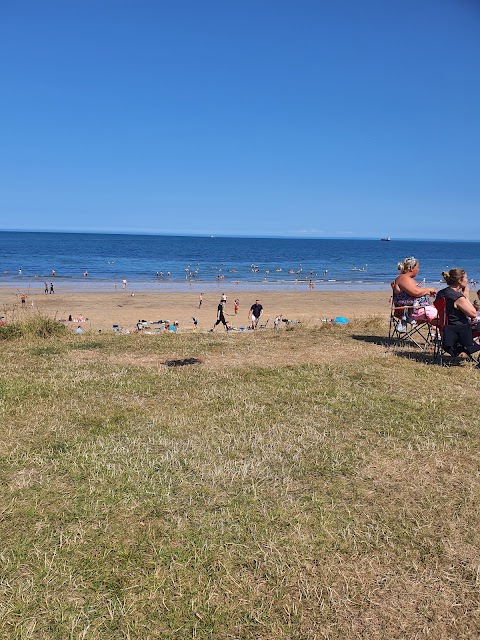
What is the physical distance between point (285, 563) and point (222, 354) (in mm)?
5344

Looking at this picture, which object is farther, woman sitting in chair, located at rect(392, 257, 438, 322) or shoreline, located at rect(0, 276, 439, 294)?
shoreline, located at rect(0, 276, 439, 294)

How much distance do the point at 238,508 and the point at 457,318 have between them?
5325mm

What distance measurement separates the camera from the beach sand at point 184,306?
83.7ft

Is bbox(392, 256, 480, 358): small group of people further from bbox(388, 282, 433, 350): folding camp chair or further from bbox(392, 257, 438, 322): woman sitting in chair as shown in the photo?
bbox(388, 282, 433, 350): folding camp chair

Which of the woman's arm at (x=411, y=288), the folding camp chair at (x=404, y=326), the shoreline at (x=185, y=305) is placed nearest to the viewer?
the woman's arm at (x=411, y=288)

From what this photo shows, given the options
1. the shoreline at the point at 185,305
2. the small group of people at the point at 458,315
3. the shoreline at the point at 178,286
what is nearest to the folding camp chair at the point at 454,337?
the small group of people at the point at 458,315

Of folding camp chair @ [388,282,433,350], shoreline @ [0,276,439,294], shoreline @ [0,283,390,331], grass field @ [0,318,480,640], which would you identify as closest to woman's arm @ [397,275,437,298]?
folding camp chair @ [388,282,433,350]

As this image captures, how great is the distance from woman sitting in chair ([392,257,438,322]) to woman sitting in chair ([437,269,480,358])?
0.79 m

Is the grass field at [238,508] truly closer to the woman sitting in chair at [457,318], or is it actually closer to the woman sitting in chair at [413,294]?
the woman sitting in chair at [457,318]

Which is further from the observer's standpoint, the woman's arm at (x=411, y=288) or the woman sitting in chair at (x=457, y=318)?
the woman's arm at (x=411, y=288)

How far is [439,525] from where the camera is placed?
315cm

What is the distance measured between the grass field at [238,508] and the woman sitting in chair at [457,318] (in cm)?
118

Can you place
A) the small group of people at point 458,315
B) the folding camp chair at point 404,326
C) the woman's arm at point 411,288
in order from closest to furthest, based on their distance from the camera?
the small group of people at point 458,315
the woman's arm at point 411,288
the folding camp chair at point 404,326

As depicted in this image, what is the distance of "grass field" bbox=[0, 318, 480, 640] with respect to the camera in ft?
7.98
